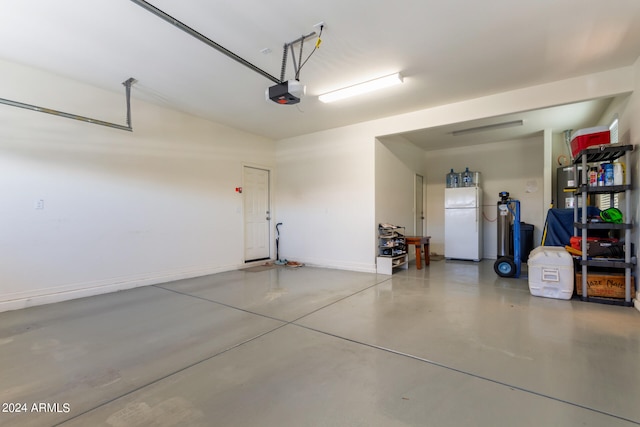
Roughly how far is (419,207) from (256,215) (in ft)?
14.1

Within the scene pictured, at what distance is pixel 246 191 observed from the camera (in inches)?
252

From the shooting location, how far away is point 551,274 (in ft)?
12.4

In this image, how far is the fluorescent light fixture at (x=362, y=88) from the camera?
3.81 meters

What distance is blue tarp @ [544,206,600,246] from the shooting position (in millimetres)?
4493

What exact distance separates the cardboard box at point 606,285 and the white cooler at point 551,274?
0.70 feet

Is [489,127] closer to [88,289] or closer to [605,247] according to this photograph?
[605,247]

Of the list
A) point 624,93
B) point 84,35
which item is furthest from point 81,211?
point 624,93

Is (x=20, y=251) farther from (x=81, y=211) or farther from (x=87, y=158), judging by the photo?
(x=87, y=158)

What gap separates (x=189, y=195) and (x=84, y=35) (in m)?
2.78

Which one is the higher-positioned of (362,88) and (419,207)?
(362,88)

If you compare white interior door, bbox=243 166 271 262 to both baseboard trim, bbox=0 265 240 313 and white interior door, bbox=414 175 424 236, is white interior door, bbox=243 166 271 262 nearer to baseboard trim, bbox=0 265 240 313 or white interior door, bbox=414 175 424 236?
baseboard trim, bbox=0 265 240 313

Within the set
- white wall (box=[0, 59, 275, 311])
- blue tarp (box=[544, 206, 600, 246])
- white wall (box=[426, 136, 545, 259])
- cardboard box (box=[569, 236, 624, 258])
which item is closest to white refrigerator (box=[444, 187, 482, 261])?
white wall (box=[426, 136, 545, 259])

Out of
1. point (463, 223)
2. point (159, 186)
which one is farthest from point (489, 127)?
point (159, 186)

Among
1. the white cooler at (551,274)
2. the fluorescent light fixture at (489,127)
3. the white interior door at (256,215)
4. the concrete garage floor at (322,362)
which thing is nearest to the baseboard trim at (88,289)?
the concrete garage floor at (322,362)
